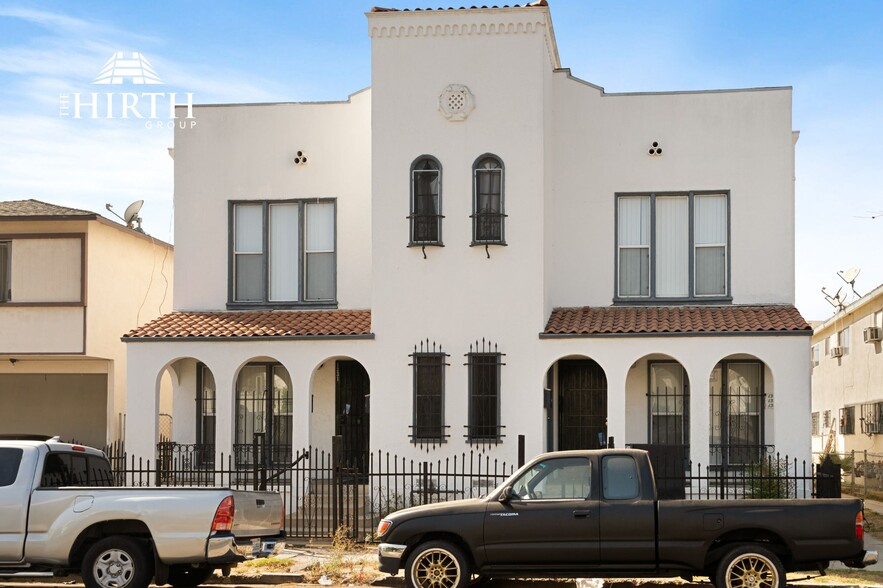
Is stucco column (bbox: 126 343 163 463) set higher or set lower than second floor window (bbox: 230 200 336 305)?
lower

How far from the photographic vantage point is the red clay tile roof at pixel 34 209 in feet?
83.0

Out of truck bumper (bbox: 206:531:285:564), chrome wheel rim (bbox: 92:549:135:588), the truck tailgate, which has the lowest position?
chrome wheel rim (bbox: 92:549:135:588)

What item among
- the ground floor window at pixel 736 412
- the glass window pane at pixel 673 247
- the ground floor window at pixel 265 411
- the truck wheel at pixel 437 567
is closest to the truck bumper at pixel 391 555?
the truck wheel at pixel 437 567

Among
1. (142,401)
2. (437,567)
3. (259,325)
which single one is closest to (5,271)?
(142,401)

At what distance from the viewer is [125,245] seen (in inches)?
1070

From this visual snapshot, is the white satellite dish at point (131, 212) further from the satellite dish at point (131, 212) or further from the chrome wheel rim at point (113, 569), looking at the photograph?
the chrome wheel rim at point (113, 569)

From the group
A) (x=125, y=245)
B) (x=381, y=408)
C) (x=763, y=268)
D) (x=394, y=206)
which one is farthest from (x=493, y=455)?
(x=125, y=245)

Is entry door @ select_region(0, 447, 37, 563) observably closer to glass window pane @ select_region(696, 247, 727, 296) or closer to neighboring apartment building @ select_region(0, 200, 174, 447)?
neighboring apartment building @ select_region(0, 200, 174, 447)

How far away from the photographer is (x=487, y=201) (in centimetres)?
2173

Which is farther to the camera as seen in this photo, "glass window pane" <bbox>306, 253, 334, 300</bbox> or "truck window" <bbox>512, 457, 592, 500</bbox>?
"glass window pane" <bbox>306, 253, 334, 300</bbox>

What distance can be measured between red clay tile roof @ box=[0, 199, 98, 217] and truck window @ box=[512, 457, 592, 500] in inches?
584

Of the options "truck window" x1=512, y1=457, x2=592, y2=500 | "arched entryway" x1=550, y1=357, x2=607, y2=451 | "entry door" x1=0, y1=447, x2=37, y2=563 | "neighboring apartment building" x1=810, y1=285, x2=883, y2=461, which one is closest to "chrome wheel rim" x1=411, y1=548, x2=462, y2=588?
"truck window" x1=512, y1=457, x2=592, y2=500

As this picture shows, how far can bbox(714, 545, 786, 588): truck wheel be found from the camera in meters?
12.9

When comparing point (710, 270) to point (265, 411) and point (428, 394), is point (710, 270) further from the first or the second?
point (265, 411)
